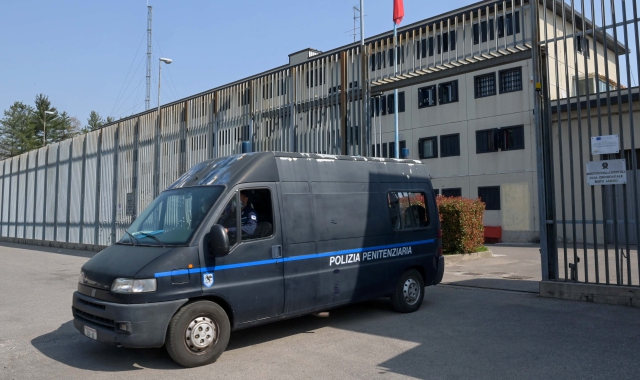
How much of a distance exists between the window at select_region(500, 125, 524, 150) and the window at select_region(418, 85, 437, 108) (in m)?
4.74

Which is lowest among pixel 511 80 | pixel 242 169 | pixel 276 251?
pixel 276 251

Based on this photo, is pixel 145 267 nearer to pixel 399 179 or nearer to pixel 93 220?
pixel 399 179

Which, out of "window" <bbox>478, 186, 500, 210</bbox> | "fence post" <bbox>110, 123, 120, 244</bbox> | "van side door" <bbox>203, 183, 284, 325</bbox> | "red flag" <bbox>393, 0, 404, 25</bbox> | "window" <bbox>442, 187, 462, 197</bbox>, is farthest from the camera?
"window" <bbox>442, 187, 462, 197</bbox>

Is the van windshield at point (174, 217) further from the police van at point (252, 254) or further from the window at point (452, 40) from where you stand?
the window at point (452, 40)

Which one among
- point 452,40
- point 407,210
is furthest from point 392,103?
point 407,210

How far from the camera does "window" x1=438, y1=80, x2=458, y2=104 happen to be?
97.5 ft

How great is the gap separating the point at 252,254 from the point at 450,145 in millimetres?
24891

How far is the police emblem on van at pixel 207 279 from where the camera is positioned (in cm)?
624

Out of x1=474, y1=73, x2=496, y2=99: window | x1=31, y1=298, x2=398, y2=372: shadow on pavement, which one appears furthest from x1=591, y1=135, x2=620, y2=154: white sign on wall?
x1=474, y1=73, x2=496, y2=99: window

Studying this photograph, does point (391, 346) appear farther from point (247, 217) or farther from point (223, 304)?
point (247, 217)

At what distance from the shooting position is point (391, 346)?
6785 mm

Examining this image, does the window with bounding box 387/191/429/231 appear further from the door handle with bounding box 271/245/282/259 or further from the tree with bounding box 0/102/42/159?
the tree with bounding box 0/102/42/159

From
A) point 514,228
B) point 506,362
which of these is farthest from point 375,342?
point 514,228

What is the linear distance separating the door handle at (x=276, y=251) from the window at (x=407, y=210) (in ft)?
7.83
